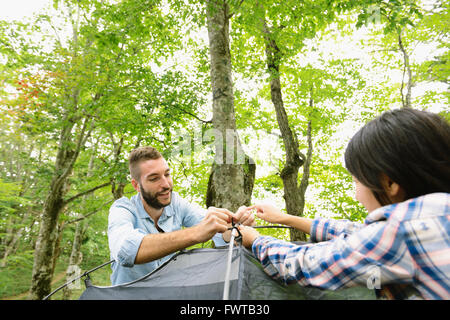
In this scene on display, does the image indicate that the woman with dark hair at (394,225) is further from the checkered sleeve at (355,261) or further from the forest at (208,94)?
the forest at (208,94)

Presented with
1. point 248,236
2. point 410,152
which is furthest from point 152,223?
point 410,152

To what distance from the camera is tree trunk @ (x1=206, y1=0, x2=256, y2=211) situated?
125 inches

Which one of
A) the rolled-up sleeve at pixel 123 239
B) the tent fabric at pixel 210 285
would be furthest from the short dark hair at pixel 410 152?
the rolled-up sleeve at pixel 123 239

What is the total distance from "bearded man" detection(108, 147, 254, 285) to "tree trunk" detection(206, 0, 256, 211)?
73 centimetres

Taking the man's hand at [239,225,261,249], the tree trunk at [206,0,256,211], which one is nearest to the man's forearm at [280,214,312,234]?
the man's hand at [239,225,261,249]

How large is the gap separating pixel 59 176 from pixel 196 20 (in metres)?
6.74

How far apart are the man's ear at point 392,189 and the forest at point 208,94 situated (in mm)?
→ 2212

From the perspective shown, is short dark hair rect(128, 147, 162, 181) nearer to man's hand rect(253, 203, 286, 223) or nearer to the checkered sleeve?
man's hand rect(253, 203, 286, 223)

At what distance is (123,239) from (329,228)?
124cm

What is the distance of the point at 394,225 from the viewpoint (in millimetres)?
851

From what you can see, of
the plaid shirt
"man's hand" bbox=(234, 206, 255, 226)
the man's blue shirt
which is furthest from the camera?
"man's hand" bbox=(234, 206, 255, 226)

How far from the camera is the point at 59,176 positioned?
8.05 meters

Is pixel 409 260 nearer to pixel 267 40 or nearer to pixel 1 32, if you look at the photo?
pixel 267 40
